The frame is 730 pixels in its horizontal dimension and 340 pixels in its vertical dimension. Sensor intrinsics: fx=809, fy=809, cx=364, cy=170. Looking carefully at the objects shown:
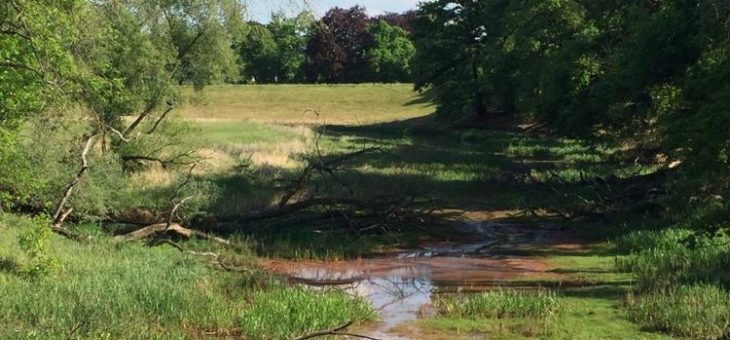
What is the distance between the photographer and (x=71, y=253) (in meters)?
13.8

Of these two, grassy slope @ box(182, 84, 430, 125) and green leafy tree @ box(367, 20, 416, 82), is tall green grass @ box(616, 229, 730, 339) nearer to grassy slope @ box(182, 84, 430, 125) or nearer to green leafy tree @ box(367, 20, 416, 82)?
grassy slope @ box(182, 84, 430, 125)

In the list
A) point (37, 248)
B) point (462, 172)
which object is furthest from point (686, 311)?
point (462, 172)

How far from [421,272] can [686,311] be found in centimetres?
568

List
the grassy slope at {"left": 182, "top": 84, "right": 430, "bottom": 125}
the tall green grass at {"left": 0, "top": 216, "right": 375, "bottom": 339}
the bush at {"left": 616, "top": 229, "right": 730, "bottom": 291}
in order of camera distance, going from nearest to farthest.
→ the tall green grass at {"left": 0, "top": 216, "right": 375, "bottom": 339} < the bush at {"left": 616, "top": 229, "right": 730, "bottom": 291} < the grassy slope at {"left": 182, "top": 84, "right": 430, "bottom": 125}

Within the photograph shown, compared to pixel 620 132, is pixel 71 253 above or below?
below

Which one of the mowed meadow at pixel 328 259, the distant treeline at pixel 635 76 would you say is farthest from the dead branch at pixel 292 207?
the distant treeline at pixel 635 76

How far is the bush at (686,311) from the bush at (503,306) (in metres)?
1.13

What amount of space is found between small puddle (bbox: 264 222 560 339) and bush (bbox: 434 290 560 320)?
450 millimetres

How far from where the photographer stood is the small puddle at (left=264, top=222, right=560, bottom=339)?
12391mm

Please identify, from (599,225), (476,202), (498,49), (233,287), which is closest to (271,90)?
(498,49)

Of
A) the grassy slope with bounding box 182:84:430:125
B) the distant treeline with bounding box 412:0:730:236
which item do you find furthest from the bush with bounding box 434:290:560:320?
the grassy slope with bounding box 182:84:430:125

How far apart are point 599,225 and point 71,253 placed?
11.8 m

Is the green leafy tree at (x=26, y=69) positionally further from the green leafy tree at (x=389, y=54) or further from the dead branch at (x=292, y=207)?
the green leafy tree at (x=389, y=54)

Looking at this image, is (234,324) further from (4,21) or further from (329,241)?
(329,241)
